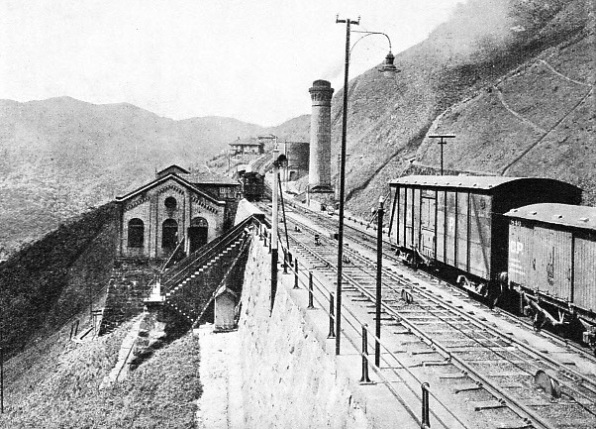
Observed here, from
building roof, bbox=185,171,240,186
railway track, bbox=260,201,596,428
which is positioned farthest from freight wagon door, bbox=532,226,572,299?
building roof, bbox=185,171,240,186

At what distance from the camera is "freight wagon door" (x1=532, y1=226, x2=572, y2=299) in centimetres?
1048

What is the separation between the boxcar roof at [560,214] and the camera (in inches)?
396

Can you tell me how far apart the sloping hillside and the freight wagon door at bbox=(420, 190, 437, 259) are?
10527mm

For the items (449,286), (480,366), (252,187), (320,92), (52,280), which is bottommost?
(52,280)

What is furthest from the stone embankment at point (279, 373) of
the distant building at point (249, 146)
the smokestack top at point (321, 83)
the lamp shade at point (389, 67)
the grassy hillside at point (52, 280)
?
the distant building at point (249, 146)

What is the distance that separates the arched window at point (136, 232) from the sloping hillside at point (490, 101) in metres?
17.1

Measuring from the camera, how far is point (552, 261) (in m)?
11.0

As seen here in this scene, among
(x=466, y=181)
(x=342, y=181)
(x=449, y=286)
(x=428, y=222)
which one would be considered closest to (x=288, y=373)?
(x=342, y=181)

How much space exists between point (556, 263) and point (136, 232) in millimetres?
26748

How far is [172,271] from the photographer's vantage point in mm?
27875

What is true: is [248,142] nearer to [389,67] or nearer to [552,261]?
[389,67]

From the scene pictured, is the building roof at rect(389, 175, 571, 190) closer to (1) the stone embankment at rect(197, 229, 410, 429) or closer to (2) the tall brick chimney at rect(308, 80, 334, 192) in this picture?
(1) the stone embankment at rect(197, 229, 410, 429)

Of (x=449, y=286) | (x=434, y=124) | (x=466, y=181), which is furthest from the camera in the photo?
(x=434, y=124)

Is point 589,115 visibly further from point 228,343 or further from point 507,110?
point 228,343
